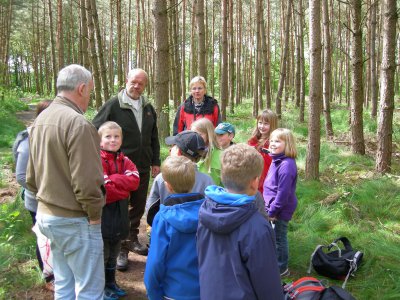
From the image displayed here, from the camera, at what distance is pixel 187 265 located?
2254mm

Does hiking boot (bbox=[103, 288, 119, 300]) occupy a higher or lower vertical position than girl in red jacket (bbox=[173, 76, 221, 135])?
lower

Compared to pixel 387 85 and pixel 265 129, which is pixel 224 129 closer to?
pixel 265 129

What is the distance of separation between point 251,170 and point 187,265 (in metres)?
0.72

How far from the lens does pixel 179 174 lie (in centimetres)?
231

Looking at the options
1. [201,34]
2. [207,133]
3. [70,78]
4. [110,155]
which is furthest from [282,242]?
[201,34]

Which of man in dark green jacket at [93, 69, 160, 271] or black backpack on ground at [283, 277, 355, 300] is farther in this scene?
man in dark green jacket at [93, 69, 160, 271]

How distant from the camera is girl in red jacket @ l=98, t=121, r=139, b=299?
305 centimetres

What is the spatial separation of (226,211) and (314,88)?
4249 mm

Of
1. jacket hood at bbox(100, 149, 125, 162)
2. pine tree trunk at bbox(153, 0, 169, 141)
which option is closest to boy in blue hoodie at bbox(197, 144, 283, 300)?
jacket hood at bbox(100, 149, 125, 162)

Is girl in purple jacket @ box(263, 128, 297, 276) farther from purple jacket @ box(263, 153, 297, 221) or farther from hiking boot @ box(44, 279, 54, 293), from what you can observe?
hiking boot @ box(44, 279, 54, 293)

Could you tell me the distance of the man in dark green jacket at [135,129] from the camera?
3785 mm

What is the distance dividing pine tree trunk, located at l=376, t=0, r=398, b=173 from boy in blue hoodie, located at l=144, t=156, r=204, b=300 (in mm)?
5108

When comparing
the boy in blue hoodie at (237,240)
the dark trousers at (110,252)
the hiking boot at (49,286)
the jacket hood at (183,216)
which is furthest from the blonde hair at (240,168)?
the hiking boot at (49,286)

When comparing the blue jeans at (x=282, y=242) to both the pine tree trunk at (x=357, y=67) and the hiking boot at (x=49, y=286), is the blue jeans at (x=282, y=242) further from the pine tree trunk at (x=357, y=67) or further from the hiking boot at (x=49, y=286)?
the pine tree trunk at (x=357, y=67)
